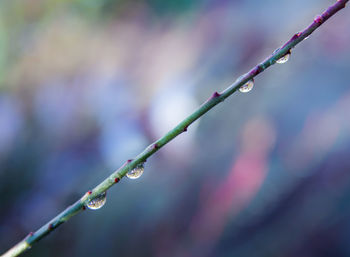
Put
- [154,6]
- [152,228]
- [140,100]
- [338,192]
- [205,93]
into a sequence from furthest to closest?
[154,6] → [140,100] → [205,93] → [152,228] → [338,192]

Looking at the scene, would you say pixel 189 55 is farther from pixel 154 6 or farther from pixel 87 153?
pixel 87 153

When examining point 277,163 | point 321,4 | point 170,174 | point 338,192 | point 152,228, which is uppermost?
point 321,4

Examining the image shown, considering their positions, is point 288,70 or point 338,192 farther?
point 288,70

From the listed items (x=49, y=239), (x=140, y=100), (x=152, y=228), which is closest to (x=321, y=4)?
(x=140, y=100)

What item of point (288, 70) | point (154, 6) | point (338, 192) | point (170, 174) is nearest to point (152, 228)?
point (170, 174)

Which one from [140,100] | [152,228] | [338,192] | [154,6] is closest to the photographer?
[338,192]

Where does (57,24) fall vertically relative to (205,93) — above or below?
above

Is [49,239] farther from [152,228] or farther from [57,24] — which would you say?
[57,24]
